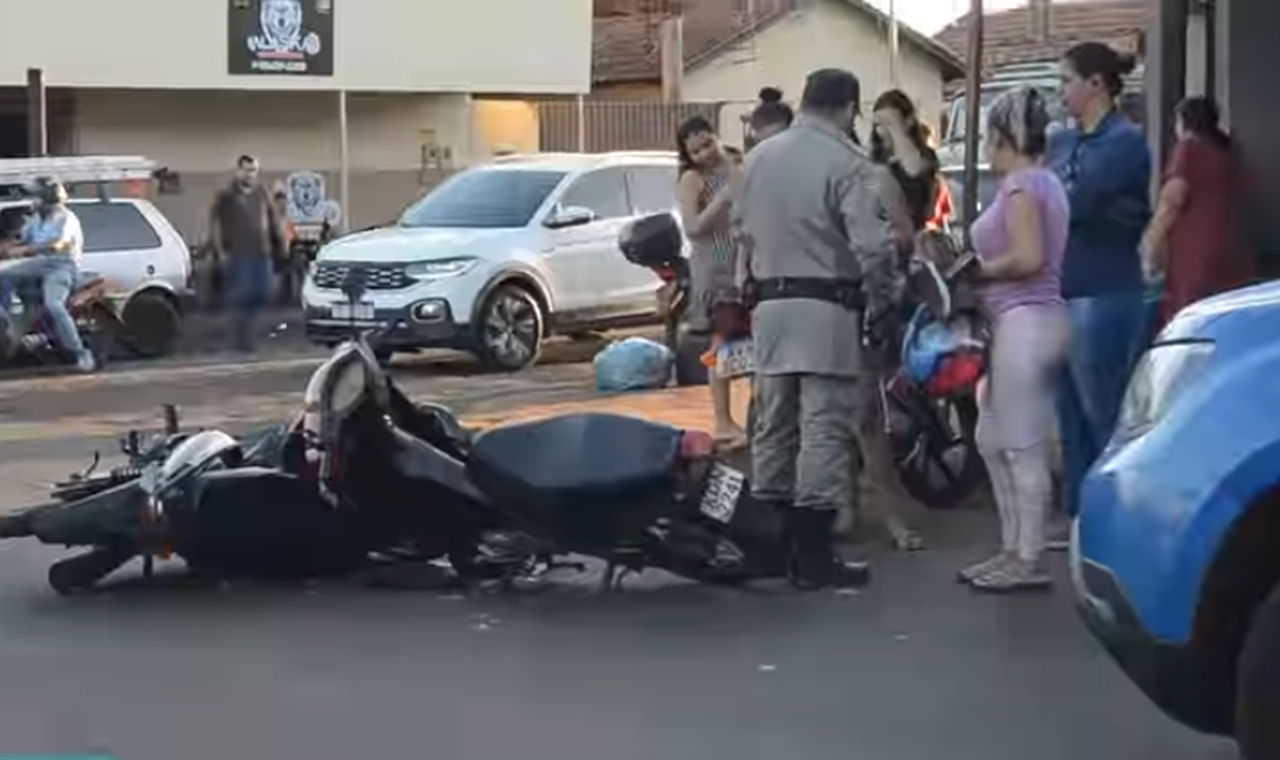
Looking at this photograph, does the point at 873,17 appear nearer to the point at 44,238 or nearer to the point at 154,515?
the point at 44,238

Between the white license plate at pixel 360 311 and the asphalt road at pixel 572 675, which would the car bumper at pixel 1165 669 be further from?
the white license plate at pixel 360 311

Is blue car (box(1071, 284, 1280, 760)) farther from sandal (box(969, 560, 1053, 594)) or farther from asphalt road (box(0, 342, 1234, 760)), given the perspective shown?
sandal (box(969, 560, 1053, 594))

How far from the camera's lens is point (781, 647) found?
304 inches

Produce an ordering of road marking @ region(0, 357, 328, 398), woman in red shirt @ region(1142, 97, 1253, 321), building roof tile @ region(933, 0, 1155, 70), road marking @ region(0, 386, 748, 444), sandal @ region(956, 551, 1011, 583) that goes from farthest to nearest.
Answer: building roof tile @ region(933, 0, 1155, 70) < road marking @ region(0, 357, 328, 398) < road marking @ region(0, 386, 748, 444) < woman in red shirt @ region(1142, 97, 1253, 321) < sandal @ region(956, 551, 1011, 583)

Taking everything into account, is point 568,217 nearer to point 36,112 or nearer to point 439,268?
point 439,268

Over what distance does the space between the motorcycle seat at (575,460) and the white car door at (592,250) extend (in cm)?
1112

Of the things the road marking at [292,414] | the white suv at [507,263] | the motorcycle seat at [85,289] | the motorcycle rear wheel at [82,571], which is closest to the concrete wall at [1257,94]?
the road marking at [292,414]

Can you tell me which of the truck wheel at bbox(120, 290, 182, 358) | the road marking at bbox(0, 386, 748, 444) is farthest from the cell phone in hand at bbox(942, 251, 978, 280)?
the truck wheel at bbox(120, 290, 182, 358)

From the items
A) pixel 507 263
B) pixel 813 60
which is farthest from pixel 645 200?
pixel 813 60

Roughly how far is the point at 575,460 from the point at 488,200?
11631mm

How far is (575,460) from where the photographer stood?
320 inches

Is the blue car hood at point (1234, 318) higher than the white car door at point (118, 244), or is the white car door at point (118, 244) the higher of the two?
the white car door at point (118, 244)

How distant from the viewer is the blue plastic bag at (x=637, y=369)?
14828 millimetres

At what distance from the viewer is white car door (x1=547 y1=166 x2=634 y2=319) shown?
1953 cm
